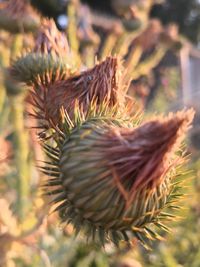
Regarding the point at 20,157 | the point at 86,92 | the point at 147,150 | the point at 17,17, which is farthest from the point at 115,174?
the point at 17,17

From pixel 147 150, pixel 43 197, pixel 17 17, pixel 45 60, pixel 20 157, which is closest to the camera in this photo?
pixel 147 150

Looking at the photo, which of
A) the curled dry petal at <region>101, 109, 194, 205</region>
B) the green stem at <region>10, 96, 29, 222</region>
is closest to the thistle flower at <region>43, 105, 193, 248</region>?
the curled dry petal at <region>101, 109, 194, 205</region>

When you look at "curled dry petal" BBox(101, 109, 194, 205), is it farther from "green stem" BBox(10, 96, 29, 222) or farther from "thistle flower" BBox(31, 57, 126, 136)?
"green stem" BBox(10, 96, 29, 222)

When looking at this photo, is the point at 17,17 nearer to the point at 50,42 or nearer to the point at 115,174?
the point at 50,42


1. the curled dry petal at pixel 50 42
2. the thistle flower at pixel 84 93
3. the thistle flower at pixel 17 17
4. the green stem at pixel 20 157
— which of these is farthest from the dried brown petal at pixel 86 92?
the thistle flower at pixel 17 17

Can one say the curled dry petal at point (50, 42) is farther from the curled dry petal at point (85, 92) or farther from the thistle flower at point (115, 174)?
the thistle flower at point (115, 174)

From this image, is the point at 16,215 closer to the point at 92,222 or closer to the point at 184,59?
the point at 92,222

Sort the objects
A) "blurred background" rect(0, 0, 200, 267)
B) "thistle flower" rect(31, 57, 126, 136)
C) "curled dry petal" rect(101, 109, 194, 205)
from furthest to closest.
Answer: "blurred background" rect(0, 0, 200, 267), "thistle flower" rect(31, 57, 126, 136), "curled dry petal" rect(101, 109, 194, 205)
